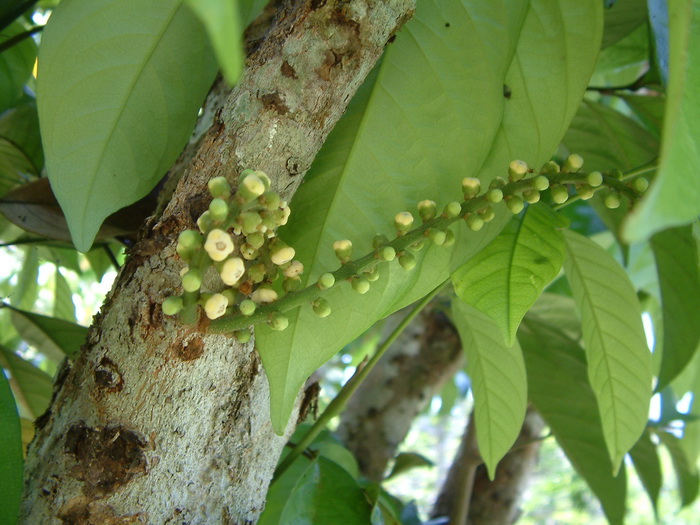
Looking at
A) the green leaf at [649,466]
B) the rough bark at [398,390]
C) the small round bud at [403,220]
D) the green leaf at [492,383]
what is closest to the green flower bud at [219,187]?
the small round bud at [403,220]

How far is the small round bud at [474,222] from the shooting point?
0.40 meters

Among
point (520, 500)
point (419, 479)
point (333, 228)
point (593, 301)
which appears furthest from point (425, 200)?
point (419, 479)

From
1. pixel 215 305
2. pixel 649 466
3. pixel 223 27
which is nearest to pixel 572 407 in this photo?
pixel 649 466

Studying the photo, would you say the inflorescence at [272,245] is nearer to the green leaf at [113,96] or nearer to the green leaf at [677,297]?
the green leaf at [113,96]

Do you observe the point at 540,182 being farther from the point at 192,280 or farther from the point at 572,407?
the point at 572,407

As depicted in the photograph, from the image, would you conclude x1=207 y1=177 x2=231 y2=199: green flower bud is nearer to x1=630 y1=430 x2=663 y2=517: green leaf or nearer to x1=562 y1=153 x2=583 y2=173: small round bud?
x1=562 y1=153 x2=583 y2=173: small round bud

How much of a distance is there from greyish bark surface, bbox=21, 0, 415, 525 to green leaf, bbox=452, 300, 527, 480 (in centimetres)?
28

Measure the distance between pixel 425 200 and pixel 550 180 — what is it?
0.29 feet

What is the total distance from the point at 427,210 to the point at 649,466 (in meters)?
0.63

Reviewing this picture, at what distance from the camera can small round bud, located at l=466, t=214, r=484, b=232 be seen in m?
0.40

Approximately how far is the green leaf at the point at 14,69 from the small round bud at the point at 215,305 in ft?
1.75

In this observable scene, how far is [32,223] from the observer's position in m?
0.63

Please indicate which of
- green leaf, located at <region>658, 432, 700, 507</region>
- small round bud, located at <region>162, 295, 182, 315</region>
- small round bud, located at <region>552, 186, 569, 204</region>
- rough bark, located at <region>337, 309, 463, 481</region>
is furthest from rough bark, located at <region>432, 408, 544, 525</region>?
small round bud, located at <region>162, 295, 182, 315</region>

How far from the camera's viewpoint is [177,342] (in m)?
0.38
